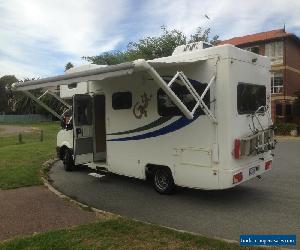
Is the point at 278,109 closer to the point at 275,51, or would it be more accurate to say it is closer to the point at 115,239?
the point at 275,51

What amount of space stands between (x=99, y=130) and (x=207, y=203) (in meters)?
4.57

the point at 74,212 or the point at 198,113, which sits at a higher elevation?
the point at 198,113

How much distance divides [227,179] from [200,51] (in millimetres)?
2703

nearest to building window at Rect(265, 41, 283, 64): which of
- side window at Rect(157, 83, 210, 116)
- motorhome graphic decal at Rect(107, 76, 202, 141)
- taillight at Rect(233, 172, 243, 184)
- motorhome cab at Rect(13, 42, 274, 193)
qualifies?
motorhome cab at Rect(13, 42, 274, 193)

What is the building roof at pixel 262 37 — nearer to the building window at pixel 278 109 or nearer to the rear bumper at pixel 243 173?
the building window at pixel 278 109

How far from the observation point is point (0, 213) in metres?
7.70

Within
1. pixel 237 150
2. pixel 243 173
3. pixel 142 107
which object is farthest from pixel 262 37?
pixel 237 150

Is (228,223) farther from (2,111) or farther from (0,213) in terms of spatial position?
(2,111)

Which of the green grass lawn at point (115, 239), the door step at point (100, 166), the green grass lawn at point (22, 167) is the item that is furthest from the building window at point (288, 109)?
the green grass lawn at point (115, 239)

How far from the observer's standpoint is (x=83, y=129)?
11367 millimetres

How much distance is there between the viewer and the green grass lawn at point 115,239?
5711 mm

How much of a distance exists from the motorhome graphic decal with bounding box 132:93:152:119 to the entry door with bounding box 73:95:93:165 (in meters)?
1.96

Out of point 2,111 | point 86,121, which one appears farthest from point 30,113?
point 86,121

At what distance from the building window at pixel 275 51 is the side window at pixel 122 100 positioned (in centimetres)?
2902
